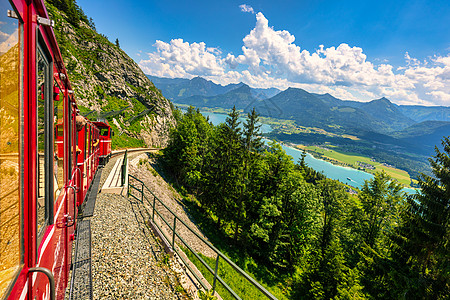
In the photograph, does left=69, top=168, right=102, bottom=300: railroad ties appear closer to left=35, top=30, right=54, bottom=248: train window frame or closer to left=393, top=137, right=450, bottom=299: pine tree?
left=35, top=30, right=54, bottom=248: train window frame

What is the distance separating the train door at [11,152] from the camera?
1285mm

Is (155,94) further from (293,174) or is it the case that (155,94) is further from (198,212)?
(293,174)

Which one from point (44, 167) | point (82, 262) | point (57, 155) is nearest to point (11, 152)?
point (44, 167)

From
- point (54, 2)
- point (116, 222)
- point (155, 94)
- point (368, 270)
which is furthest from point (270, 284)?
point (54, 2)

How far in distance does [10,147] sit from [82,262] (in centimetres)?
542

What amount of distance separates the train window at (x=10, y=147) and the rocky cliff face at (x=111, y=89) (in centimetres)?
3497

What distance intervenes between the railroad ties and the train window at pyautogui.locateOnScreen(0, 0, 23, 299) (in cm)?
417

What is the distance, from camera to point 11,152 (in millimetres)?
1421

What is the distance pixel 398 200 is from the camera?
62.2ft

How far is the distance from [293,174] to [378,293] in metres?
9.52

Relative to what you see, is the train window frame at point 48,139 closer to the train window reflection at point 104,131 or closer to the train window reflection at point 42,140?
the train window reflection at point 42,140

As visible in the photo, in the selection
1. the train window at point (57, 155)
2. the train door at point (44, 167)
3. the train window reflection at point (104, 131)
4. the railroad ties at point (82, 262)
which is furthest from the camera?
the train window reflection at point (104, 131)

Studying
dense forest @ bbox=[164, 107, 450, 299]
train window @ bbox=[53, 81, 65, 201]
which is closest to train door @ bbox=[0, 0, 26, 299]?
train window @ bbox=[53, 81, 65, 201]

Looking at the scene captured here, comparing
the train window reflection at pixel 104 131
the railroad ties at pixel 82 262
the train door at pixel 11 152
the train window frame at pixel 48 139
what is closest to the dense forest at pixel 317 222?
the train window reflection at pixel 104 131
